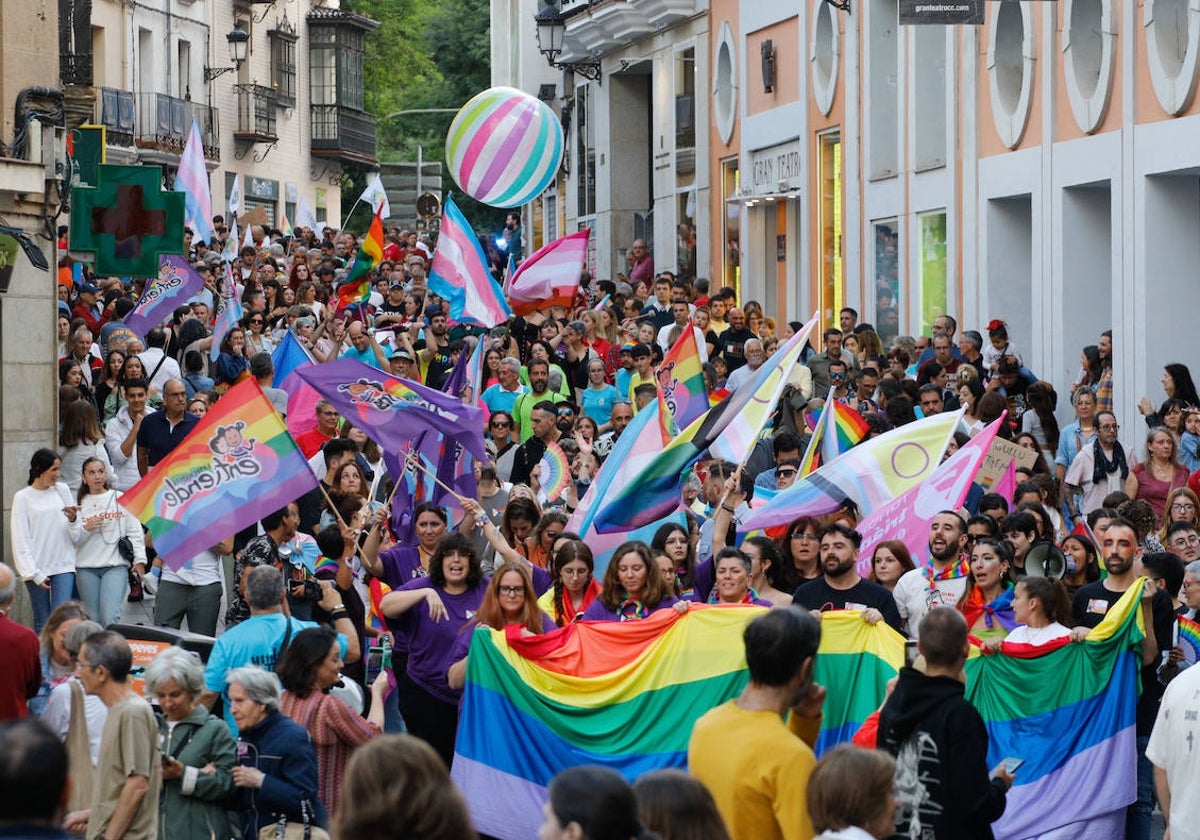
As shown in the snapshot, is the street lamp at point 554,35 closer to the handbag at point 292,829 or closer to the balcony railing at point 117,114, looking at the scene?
the balcony railing at point 117,114

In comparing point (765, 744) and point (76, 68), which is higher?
point (76, 68)

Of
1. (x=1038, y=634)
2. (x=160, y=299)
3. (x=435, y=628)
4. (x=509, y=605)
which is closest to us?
(x=1038, y=634)

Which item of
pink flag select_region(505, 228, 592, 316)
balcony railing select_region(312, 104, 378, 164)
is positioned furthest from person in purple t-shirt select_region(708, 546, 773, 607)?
balcony railing select_region(312, 104, 378, 164)

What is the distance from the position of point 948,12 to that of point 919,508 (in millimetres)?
6383

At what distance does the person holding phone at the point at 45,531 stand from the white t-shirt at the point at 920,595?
5675 mm

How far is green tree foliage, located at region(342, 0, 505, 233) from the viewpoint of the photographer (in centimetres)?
6612

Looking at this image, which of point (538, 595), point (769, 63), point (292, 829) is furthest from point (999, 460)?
point (769, 63)

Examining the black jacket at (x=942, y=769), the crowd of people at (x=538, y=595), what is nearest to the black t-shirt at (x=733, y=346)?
the crowd of people at (x=538, y=595)

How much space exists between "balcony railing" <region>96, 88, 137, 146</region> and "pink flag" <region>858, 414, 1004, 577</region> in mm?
36797

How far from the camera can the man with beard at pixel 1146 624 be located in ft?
33.3

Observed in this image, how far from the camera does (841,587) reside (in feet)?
34.9

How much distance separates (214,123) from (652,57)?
21.0m

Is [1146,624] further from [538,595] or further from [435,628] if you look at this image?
[435,628]

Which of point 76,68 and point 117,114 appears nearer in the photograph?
point 76,68
